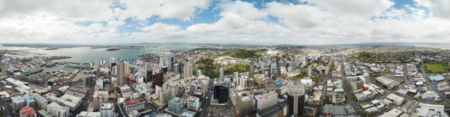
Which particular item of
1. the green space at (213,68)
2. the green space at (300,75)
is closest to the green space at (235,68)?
the green space at (213,68)

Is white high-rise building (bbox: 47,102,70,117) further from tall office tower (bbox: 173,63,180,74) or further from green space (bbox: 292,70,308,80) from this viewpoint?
green space (bbox: 292,70,308,80)

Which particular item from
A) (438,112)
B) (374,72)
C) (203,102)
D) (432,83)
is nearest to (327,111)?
(438,112)

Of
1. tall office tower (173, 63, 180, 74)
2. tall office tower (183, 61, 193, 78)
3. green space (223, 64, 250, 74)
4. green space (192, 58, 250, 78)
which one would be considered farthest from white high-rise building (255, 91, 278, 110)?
tall office tower (173, 63, 180, 74)

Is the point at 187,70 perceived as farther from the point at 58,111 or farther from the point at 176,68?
the point at 58,111

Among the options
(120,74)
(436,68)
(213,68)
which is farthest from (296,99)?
(436,68)

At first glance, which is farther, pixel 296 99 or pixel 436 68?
pixel 436 68

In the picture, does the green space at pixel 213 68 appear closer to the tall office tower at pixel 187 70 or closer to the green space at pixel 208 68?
the green space at pixel 208 68

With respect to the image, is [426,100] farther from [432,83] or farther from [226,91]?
[226,91]
